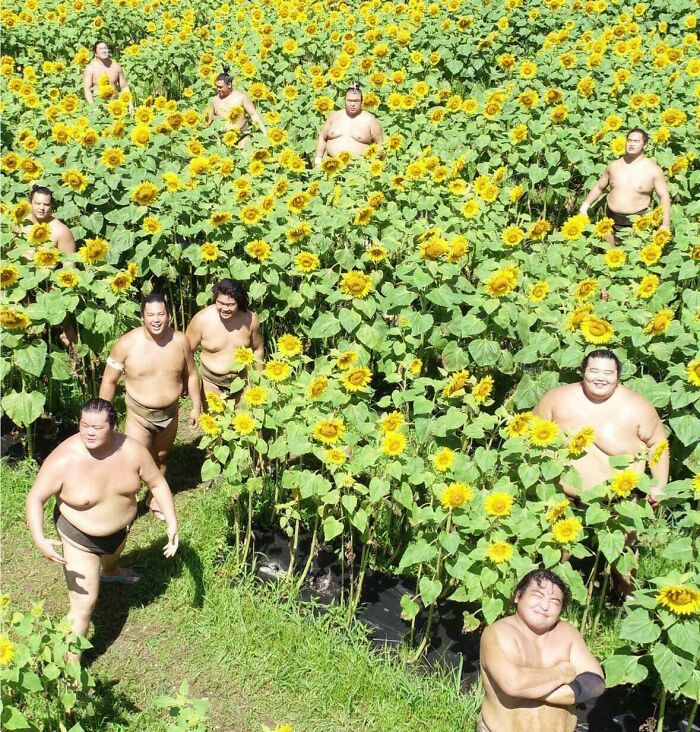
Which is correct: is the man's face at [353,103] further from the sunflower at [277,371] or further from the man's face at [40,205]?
the sunflower at [277,371]

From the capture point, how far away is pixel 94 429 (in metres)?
4.21

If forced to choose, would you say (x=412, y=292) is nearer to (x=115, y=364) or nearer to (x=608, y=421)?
(x=608, y=421)

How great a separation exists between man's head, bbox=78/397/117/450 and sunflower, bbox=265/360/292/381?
0.95 m

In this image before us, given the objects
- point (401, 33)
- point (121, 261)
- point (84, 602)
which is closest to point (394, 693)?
point (84, 602)

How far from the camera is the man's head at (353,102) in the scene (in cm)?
856

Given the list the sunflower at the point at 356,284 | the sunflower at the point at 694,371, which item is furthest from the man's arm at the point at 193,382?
the sunflower at the point at 694,371

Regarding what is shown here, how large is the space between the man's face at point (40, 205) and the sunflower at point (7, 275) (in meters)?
1.20

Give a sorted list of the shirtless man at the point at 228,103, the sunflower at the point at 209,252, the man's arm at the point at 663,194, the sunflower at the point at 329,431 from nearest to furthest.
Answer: the sunflower at the point at 329,431 < the sunflower at the point at 209,252 < the man's arm at the point at 663,194 < the shirtless man at the point at 228,103

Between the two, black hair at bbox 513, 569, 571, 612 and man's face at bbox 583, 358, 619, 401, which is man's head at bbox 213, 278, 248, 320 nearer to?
man's face at bbox 583, 358, 619, 401

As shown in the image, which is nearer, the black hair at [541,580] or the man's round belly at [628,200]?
the black hair at [541,580]

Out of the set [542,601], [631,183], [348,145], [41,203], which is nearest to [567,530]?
[542,601]

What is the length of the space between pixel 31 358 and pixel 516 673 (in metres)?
3.56

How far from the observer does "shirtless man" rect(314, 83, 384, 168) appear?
862 centimetres

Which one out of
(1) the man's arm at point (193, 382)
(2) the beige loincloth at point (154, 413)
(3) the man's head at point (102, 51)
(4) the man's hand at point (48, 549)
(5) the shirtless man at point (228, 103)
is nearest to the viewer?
(4) the man's hand at point (48, 549)
